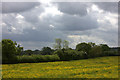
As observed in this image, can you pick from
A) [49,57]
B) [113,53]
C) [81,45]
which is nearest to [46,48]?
[81,45]

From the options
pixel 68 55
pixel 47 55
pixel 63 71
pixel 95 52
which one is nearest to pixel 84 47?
pixel 95 52

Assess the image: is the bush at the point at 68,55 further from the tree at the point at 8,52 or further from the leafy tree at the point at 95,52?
the tree at the point at 8,52

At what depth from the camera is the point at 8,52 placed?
52156 mm

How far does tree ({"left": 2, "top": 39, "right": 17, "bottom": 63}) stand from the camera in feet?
168

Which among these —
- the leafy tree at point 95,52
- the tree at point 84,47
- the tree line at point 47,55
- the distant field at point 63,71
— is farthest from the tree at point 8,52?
the leafy tree at point 95,52

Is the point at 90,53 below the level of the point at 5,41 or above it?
below

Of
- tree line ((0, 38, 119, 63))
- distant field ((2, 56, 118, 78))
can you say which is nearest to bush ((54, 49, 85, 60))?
tree line ((0, 38, 119, 63))

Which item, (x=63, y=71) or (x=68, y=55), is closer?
(x=63, y=71)

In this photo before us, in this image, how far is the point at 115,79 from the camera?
16719mm

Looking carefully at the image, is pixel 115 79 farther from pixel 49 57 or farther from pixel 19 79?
pixel 49 57

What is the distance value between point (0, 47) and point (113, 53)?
208ft

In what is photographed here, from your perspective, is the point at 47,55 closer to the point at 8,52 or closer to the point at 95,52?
the point at 8,52

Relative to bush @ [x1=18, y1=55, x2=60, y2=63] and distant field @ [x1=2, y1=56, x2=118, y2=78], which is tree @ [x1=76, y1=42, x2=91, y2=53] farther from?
distant field @ [x1=2, y1=56, x2=118, y2=78]

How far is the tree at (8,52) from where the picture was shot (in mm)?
51281
